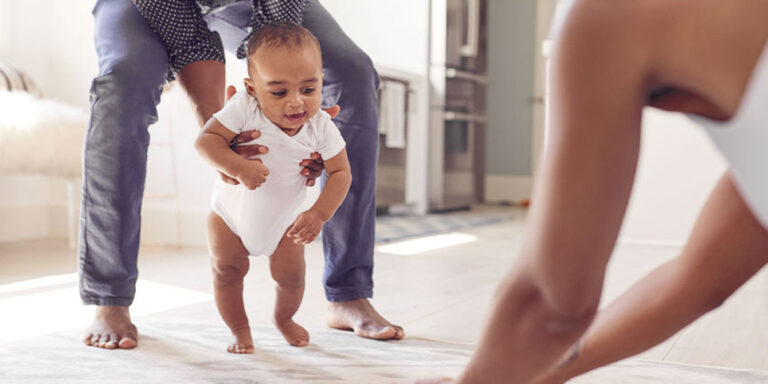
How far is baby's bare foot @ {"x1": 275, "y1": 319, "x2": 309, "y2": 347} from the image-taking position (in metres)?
1.47

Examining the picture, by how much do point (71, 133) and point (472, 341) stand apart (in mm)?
2113

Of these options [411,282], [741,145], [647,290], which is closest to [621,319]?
[647,290]

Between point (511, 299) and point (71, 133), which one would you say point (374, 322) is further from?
point (71, 133)

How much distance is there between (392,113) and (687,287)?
402 centimetres

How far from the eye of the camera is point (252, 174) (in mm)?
1297

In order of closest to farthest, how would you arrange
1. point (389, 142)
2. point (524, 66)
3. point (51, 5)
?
point (51, 5) → point (389, 142) → point (524, 66)

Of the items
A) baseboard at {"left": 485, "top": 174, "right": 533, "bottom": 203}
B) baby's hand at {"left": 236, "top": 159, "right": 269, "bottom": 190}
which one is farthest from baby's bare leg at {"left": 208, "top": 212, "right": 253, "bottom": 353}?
baseboard at {"left": 485, "top": 174, "right": 533, "bottom": 203}

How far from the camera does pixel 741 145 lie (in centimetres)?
51

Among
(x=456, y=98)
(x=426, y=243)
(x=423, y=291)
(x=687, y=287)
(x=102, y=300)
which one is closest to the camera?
(x=687, y=287)

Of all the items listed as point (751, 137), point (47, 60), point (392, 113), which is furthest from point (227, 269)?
point (392, 113)

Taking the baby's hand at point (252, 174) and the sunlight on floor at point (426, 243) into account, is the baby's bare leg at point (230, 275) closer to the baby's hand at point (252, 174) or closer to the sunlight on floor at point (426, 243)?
the baby's hand at point (252, 174)

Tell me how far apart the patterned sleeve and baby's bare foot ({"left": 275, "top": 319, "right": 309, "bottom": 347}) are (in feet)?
1.86

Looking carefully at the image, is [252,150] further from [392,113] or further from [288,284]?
[392,113]

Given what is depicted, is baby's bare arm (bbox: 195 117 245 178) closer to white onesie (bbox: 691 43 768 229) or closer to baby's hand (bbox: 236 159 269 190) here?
baby's hand (bbox: 236 159 269 190)
